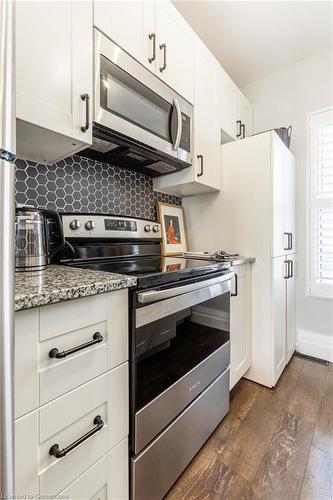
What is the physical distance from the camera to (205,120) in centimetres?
171

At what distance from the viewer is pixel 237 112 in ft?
7.01

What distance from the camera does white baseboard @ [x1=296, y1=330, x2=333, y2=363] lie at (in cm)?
210

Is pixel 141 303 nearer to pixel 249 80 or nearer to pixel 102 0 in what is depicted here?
pixel 102 0

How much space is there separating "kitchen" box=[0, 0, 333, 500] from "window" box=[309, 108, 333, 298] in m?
0.01

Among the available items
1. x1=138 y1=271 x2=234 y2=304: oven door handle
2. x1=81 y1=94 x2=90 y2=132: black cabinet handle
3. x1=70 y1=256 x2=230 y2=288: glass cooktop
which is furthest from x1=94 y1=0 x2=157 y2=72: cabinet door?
x1=138 y1=271 x2=234 y2=304: oven door handle

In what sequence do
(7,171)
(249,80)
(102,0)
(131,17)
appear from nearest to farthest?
(7,171), (102,0), (131,17), (249,80)

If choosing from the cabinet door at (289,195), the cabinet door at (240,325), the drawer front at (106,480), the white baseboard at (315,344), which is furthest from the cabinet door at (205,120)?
the white baseboard at (315,344)

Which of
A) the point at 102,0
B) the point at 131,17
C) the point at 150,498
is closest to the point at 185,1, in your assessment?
the point at 131,17

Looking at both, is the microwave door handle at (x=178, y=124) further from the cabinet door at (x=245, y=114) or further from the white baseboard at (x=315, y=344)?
the white baseboard at (x=315, y=344)

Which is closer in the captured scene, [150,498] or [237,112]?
[150,498]

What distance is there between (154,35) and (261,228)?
1259 mm

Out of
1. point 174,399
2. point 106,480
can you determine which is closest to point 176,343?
point 174,399

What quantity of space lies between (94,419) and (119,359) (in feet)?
0.55

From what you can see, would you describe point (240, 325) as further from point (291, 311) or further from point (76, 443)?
point (76, 443)
